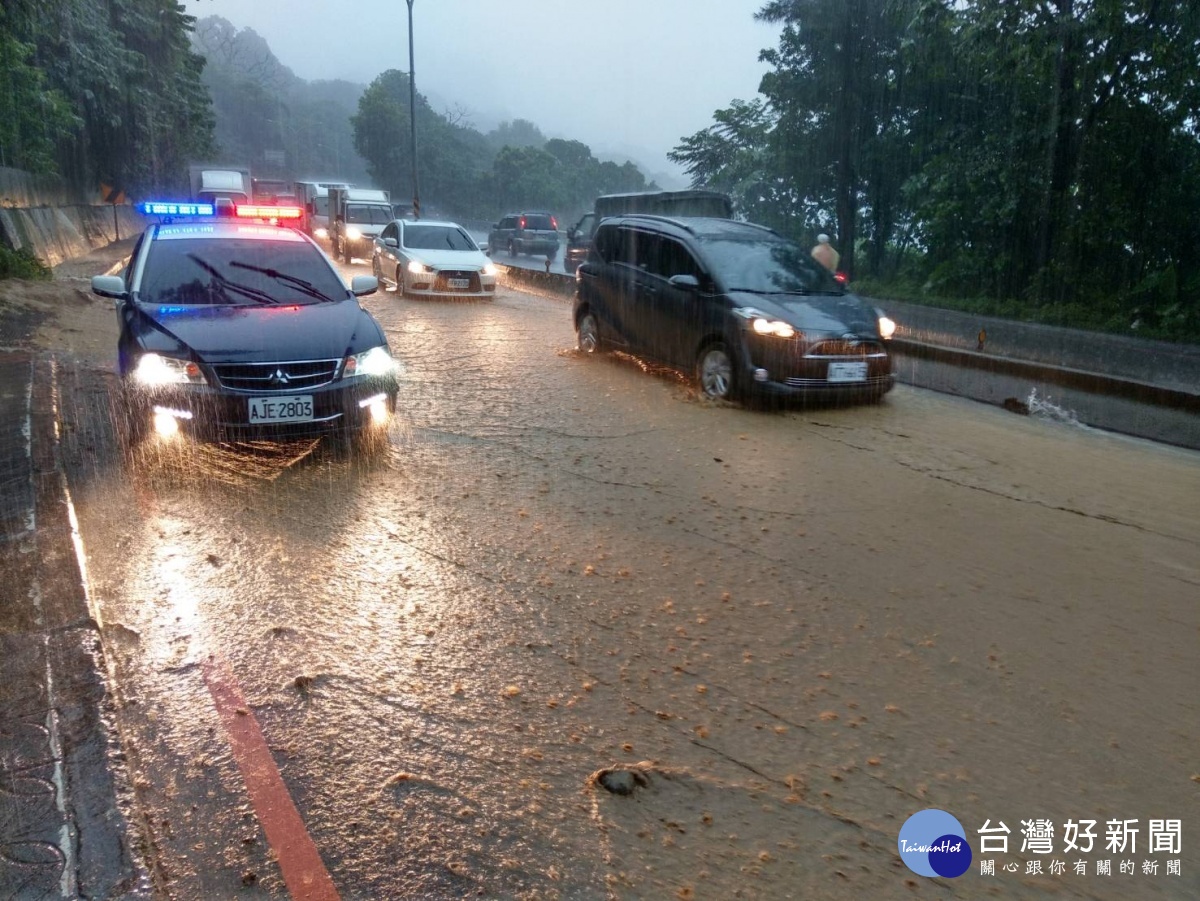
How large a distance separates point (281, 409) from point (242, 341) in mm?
576

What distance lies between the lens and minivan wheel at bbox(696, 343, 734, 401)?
9461mm

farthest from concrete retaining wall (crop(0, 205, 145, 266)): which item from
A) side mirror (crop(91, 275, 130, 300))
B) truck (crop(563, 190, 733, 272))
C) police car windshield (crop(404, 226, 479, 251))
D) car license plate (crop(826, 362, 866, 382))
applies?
car license plate (crop(826, 362, 866, 382))

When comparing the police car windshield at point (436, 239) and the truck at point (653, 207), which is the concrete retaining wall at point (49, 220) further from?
the truck at point (653, 207)

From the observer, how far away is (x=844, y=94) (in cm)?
3128

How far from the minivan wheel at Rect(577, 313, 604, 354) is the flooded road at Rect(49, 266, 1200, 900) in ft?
15.0

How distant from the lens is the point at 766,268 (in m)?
10.1

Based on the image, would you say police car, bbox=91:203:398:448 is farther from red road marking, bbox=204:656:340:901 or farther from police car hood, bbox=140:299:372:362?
red road marking, bbox=204:656:340:901

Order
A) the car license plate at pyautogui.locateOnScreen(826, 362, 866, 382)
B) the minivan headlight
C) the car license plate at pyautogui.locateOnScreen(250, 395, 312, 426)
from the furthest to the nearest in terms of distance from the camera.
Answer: the car license plate at pyautogui.locateOnScreen(826, 362, 866, 382)
the minivan headlight
the car license plate at pyautogui.locateOnScreen(250, 395, 312, 426)

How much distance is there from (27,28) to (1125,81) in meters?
20.8

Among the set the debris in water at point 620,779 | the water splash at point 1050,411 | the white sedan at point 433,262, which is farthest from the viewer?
the white sedan at point 433,262

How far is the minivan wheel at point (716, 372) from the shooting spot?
946 cm

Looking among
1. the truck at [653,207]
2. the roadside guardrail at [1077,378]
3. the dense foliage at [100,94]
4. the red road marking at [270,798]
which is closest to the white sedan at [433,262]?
the truck at [653,207]

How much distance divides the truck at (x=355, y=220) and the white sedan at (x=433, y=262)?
6.48 metres

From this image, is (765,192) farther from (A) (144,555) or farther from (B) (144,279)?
(A) (144,555)
